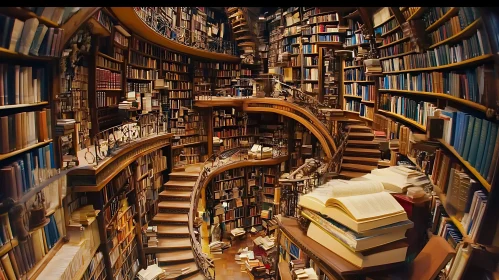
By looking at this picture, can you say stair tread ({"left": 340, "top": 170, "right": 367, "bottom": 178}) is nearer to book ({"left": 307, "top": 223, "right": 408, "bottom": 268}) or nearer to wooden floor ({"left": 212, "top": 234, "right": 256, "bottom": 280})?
wooden floor ({"left": 212, "top": 234, "right": 256, "bottom": 280})

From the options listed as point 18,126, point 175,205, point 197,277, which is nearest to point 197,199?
point 175,205

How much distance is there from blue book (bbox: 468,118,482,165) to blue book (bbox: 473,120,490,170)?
2cm

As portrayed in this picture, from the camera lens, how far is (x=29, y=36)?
997 millimetres

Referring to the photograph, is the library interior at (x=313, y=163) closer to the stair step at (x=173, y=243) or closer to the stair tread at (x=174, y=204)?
the stair step at (x=173, y=243)

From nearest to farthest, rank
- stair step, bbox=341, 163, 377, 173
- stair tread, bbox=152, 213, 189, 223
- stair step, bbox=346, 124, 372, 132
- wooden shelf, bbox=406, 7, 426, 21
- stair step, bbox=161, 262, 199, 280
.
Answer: wooden shelf, bbox=406, 7, 426, 21, stair step, bbox=161, 262, 199, 280, stair step, bbox=341, 163, 377, 173, stair step, bbox=346, 124, 372, 132, stair tread, bbox=152, 213, 189, 223

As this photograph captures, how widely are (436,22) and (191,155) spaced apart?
25.2ft

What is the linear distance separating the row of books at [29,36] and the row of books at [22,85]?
0.64ft

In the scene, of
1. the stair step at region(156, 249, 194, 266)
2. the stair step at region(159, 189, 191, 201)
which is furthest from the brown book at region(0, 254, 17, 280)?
the stair step at region(159, 189, 191, 201)

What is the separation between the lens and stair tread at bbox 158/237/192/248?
586 cm

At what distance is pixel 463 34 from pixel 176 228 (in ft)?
18.7

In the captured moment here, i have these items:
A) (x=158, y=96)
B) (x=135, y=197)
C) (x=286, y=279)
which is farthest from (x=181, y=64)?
(x=286, y=279)

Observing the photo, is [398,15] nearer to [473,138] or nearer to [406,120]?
[473,138]

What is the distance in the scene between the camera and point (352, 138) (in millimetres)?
5938
